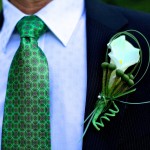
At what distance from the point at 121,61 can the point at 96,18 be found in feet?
1.04

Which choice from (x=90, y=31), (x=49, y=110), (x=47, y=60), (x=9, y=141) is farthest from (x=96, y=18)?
(x=9, y=141)

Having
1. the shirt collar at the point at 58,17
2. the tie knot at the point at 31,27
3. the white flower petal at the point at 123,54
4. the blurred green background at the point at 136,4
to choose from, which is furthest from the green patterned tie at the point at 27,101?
the blurred green background at the point at 136,4

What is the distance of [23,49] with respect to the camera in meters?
3.00

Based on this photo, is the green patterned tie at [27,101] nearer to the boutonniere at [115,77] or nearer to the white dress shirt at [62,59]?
the white dress shirt at [62,59]

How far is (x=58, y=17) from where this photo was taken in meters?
Answer: 3.14

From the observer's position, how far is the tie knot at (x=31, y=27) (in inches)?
120

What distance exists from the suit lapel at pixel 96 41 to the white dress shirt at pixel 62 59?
0.04 metres

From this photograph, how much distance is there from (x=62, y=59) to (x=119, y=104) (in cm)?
35

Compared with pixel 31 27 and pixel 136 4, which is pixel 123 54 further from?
pixel 136 4

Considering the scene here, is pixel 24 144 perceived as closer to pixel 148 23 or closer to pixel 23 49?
pixel 23 49

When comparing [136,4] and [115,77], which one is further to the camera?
[136,4]

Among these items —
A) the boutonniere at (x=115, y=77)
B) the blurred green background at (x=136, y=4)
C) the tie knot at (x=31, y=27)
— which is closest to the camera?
the boutonniere at (x=115, y=77)

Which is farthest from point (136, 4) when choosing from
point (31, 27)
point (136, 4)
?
point (31, 27)

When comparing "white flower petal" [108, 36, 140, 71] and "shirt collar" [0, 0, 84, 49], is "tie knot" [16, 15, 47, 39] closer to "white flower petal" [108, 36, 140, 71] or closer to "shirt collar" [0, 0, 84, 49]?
"shirt collar" [0, 0, 84, 49]
